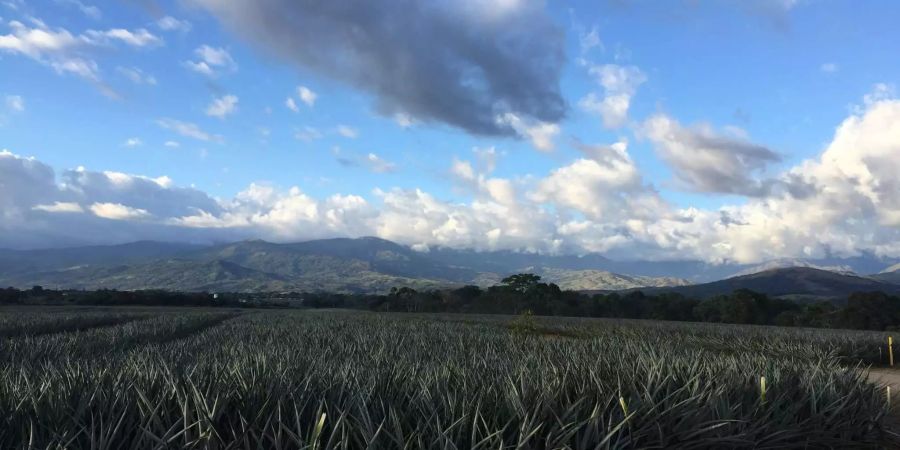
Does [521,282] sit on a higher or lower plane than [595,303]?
higher

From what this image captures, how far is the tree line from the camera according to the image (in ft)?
210

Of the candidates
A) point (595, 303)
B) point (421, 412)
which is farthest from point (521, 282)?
point (421, 412)

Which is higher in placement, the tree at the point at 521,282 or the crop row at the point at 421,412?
the tree at the point at 521,282

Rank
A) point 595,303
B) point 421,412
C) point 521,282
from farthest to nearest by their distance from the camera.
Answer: point 521,282
point 595,303
point 421,412

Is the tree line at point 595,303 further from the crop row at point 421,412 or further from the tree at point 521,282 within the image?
the crop row at point 421,412

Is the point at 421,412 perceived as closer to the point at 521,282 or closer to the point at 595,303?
the point at 595,303

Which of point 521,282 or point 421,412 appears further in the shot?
point 521,282

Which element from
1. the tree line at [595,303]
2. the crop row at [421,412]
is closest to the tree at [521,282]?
the tree line at [595,303]

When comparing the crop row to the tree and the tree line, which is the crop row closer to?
the tree line

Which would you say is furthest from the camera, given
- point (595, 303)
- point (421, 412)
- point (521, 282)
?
point (521, 282)

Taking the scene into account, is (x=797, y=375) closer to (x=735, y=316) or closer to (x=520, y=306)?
(x=735, y=316)

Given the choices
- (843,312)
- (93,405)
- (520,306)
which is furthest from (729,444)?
(520,306)

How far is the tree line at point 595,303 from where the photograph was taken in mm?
63938

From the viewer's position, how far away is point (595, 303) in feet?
295
